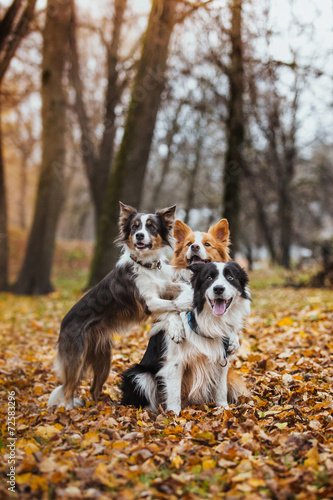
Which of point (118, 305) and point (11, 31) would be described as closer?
point (118, 305)

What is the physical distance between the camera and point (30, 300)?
13398 millimetres

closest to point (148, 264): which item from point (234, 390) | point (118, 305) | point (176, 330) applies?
point (118, 305)

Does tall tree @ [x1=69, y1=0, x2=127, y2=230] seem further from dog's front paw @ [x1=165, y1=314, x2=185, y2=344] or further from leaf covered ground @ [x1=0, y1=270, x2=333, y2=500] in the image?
dog's front paw @ [x1=165, y1=314, x2=185, y2=344]

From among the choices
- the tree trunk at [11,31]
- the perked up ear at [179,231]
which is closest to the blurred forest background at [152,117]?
the tree trunk at [11,31]

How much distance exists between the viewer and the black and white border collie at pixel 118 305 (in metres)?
4.50

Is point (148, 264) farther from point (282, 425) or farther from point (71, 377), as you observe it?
point (282, 425)

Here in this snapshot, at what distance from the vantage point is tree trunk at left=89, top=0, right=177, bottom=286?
34.6ft

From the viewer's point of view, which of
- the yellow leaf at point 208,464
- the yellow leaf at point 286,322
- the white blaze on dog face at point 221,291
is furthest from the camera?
the yellow leaf at point 286,322

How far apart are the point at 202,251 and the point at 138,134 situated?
21.5 ft

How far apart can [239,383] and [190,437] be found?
125 centimetres

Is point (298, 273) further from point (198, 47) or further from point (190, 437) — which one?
point (190, 437)

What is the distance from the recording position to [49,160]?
1452 centimetres

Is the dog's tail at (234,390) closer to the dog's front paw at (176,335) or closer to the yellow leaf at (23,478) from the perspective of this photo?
the dog's front paw at (176,335)

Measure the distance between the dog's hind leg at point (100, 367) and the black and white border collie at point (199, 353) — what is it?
1.44 feet
